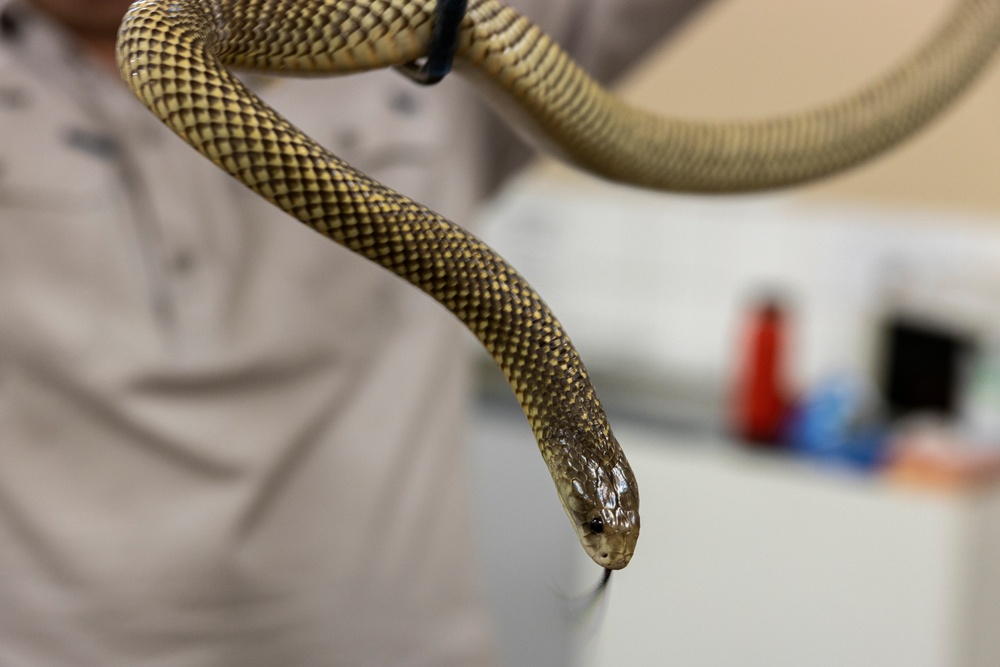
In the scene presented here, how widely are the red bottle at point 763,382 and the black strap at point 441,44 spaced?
1.79m

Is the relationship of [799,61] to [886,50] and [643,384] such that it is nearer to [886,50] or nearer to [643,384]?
[886,50]

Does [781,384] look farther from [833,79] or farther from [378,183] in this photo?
[378,183]

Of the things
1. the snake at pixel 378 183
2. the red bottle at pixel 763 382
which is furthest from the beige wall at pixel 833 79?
the snake at pixel 378 183

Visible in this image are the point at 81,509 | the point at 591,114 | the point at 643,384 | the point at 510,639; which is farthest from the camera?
the point at 643,384

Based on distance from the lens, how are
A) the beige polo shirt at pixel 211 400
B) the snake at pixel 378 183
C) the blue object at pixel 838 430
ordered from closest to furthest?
1. the snake at pixel 378 183
2. the beige polo shirt at pixel 211 400
3. the blue object at pixel 838 430

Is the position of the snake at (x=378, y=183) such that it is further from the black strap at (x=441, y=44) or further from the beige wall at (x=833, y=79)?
the beige wall at (x=833, y=79)

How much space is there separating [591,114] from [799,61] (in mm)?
2231

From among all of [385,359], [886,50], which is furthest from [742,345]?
[385,359]

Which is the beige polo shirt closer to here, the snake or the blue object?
the snake

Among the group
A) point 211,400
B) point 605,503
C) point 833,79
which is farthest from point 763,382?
point 605,503

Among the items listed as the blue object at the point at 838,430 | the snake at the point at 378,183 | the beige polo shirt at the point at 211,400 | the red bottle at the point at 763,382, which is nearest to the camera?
the snake at the point at 378,183

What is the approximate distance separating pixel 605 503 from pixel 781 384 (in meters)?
1.81

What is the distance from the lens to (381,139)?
3.60 feet

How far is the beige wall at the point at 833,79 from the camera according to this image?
2428mm
